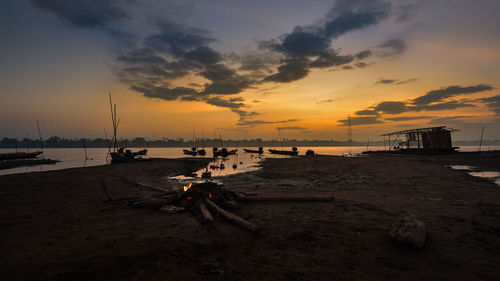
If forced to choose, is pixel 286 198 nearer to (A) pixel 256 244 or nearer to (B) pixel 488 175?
(A) pixel 256 244

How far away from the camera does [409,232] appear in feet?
16.9

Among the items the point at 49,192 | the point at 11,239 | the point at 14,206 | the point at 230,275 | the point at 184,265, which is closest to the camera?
the point at 230,275

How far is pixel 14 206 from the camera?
30.6 ft

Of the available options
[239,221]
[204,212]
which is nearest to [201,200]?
[204,212]

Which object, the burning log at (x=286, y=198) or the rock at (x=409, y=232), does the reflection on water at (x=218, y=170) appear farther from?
the rock at (x=409, y=232)

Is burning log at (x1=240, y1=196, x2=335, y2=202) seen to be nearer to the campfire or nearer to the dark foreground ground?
the campfire

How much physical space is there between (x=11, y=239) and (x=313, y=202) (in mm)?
9752

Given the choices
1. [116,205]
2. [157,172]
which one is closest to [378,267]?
[116,205]

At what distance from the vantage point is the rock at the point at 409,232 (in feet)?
16.4

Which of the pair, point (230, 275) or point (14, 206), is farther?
point (14, 206)

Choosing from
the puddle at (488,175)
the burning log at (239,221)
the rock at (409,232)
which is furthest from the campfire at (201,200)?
the puddle at (488,175)

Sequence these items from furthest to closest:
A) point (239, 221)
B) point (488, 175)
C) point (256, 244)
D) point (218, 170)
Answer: point (218, 170) → point (488, 175) → point (239, 221) → point (256, 244)

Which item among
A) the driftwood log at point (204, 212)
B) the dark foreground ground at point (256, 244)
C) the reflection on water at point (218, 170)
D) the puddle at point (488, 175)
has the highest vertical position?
the driftwood log at point (204, 212)

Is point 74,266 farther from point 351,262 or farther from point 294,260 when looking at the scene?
point 351,262
